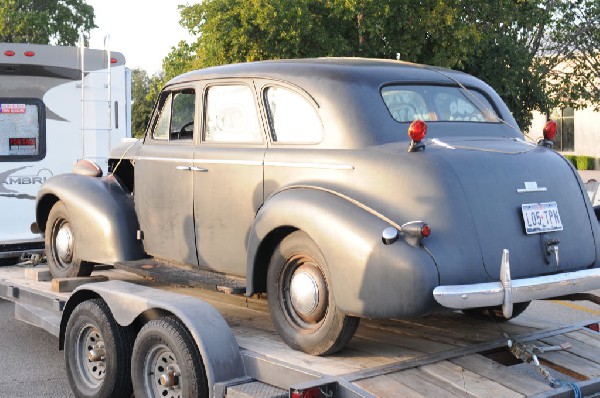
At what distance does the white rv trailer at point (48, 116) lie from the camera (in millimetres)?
10766

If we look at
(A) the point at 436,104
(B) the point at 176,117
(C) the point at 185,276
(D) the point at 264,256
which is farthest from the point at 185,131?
(A) the point at 436,104

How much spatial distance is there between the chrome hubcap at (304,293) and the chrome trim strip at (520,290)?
819mm

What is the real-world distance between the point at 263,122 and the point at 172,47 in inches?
954

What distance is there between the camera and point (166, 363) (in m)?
5.29

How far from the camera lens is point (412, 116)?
217 inches

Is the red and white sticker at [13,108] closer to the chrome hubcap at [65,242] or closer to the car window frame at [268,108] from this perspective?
the chrome hubcap at [65,242]

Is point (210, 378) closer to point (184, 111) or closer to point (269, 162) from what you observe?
point (269, 162)

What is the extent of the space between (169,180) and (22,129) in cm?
522

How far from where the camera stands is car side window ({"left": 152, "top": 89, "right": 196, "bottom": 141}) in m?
Answer: 6.51

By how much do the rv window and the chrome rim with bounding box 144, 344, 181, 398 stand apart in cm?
617

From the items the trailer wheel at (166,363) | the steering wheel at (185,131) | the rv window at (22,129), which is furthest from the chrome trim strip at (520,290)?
the rv window at (22,129)

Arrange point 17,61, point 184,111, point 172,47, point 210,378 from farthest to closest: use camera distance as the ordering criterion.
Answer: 1. point 172,47
2. point 17,61
3. point 184,111
4. point 210,378

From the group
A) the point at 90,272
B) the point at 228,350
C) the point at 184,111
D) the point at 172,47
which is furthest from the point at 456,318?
the point at 172,47

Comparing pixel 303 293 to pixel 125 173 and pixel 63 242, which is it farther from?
pixel 63 242
